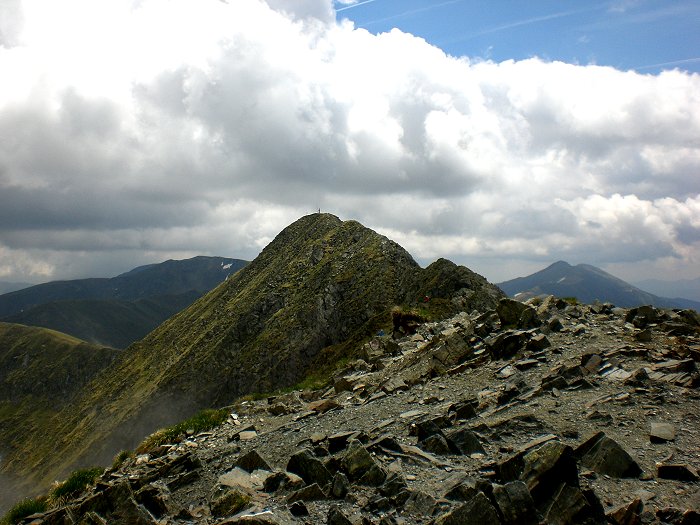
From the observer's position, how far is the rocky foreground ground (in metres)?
10.0

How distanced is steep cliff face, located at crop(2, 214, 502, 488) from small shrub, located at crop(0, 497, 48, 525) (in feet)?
111

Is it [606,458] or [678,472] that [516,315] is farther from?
[678,472]

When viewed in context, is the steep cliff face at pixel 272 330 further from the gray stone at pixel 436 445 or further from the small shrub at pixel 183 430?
the gray stone at pixel 436 445

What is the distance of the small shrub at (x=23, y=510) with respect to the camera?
1628cm

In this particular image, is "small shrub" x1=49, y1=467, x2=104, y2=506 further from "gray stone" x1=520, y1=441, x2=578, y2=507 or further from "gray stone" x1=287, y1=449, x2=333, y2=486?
"gray stone" x1=520, y1=441, x2=578, y2=507

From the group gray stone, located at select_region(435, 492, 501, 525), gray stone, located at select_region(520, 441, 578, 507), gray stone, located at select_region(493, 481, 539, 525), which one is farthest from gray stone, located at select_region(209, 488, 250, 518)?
gray stone, located at select_region(520, 441, 578, 507)

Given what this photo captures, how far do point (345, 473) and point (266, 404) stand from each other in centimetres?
1393

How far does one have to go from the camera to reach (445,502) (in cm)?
999

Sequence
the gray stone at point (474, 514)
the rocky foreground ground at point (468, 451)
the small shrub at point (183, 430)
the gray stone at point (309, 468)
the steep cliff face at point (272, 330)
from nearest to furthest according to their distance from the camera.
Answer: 1. the gray stone at point (474, 514)
2. the rocky foreground ground at point (468, 451)
3. the gray stone at point (309, 468)
4. the small shrub at point (183, 430)
5. the steep cliff face at point (272, 330)

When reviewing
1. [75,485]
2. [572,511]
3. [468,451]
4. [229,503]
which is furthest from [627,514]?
[75,485]

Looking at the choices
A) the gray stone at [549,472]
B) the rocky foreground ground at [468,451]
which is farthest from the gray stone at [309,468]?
the gray stone at [549,472]

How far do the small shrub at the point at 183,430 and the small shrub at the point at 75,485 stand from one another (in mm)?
2309

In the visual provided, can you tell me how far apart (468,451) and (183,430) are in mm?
14148

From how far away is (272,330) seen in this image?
7956 cm
